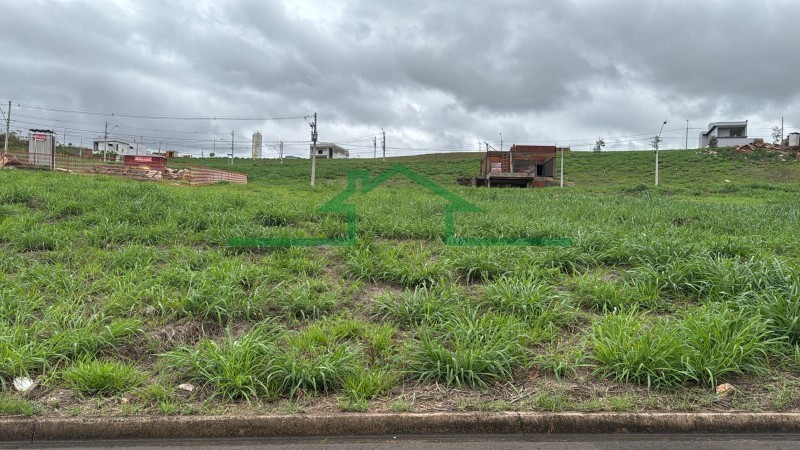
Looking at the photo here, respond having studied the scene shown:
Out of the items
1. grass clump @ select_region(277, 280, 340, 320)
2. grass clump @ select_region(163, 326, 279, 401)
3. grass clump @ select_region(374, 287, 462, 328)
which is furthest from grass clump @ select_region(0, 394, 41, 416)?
grass clump @ select_region(374, 287, 462, 328)

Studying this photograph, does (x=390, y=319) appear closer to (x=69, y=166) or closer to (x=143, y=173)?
(x=143, y=173)

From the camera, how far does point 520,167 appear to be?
32719 mm

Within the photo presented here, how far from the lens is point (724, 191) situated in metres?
19.7

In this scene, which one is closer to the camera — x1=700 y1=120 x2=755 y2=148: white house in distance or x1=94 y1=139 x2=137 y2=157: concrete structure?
x1=700 y1=120 x2=755 y2=148: white house in distance

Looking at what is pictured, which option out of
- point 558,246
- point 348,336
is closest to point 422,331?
point 348,336

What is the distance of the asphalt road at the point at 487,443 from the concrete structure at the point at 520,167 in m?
27.6

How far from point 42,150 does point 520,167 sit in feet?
95.8

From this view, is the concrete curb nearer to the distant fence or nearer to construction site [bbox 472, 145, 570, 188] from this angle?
the distant fence

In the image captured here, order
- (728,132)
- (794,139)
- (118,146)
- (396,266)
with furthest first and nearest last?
(118,146), (728,132), (794,139), (396,266)

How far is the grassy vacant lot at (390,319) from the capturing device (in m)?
3.08

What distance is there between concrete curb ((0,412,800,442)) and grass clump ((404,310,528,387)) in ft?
1.34

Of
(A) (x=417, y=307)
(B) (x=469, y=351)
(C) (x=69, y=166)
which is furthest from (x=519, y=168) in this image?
(B) (x=469, y=351)

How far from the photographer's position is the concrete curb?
277 centimetres

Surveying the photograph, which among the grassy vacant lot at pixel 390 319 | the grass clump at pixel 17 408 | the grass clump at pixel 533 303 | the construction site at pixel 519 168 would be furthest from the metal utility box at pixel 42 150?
the grass clump at pixel 533 303
